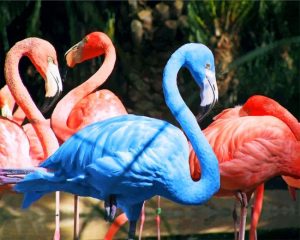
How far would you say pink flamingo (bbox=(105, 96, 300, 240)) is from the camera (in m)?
4.14

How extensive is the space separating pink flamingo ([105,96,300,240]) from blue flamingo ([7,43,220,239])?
1.42 feet

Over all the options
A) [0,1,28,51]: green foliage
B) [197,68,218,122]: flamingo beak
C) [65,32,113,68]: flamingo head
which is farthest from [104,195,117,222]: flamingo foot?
[0,1,28,51]: green foliage

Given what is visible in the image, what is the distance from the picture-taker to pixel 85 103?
4734 millimetres

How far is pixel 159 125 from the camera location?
370cm

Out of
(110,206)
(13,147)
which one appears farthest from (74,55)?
(110,206)

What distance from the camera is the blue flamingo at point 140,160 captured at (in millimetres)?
3580

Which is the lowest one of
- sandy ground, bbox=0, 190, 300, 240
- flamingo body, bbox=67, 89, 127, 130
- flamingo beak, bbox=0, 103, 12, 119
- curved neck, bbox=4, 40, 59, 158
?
sandy ground, bbox=0, 190, 300, 240

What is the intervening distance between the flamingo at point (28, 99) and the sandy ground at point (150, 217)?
129 cm

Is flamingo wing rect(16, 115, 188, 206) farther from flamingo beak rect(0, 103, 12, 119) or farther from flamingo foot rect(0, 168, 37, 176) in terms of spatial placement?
flamingo beak rect(0, 103, 12, 119)

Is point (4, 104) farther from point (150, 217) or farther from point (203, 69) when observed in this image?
point (203, 69)

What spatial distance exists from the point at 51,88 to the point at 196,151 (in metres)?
0.91

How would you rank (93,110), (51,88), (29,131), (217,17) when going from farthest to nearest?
1. (217,17)
2. (29,131)
3. (93,110)
4. (51,88)

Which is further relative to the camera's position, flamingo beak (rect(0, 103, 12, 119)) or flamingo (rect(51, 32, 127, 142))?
flamingo beak (rect(0, 103, 12, 119))

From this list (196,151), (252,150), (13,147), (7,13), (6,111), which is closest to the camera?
(196,151)
